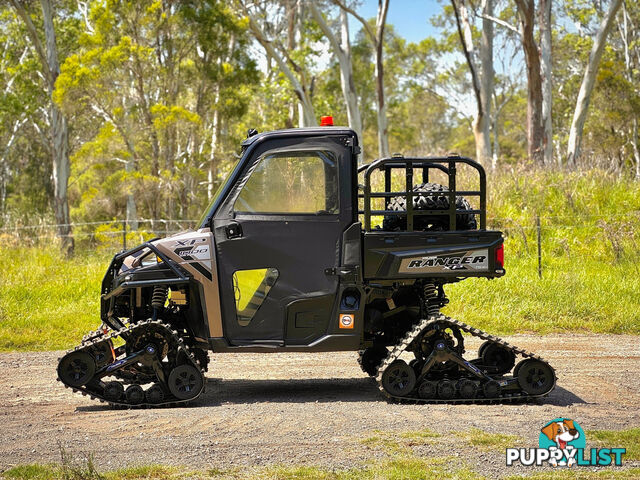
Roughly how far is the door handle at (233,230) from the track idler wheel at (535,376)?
2838 millimetres

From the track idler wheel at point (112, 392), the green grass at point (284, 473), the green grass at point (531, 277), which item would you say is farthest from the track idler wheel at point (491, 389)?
the green grass at point (531, 277)

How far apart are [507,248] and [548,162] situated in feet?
18.9

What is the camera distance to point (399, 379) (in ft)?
24.4

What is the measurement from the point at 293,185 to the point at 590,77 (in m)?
19.7

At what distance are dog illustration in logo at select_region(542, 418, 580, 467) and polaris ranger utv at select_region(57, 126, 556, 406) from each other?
39.6 inches

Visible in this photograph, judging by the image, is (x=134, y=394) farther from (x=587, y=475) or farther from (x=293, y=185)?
(x=587, y=475)

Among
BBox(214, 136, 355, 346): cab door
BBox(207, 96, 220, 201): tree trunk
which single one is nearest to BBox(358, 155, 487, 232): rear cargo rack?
BBox(214, 136, 355, 346): cab door

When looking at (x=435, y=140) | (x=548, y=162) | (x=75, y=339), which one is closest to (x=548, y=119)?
(x=548, y=162)

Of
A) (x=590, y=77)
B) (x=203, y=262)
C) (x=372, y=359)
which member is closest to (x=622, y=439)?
(x=372, y=359)

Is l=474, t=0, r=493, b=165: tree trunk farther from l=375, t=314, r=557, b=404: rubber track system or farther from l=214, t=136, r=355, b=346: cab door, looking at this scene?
l=214, t=136, r=355, b=346: cab door

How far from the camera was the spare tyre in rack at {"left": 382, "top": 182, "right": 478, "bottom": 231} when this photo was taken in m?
7.51

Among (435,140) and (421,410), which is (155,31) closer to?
(421,410)

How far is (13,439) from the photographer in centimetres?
636

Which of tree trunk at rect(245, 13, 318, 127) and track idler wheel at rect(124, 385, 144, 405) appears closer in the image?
track idler wheel at rect(124, 385, 144, 405)
